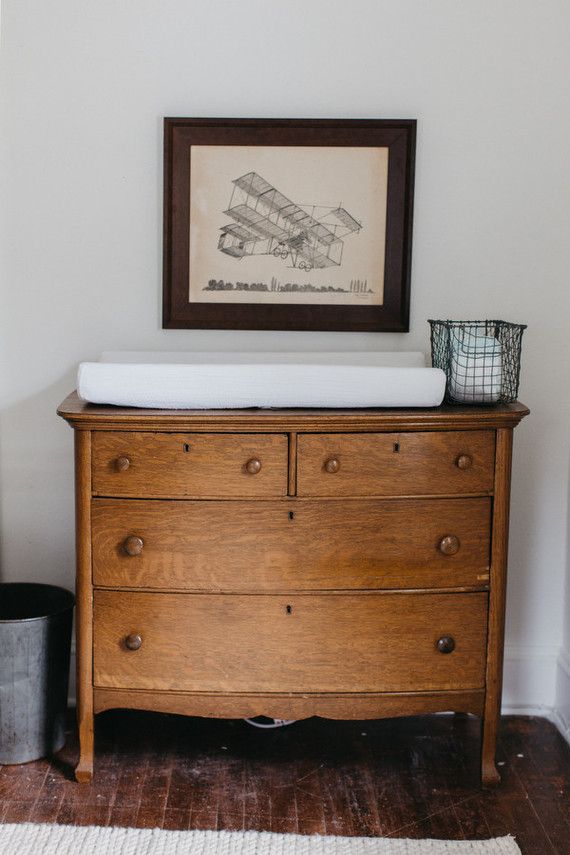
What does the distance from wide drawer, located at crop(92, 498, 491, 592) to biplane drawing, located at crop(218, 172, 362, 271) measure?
0.81 meters

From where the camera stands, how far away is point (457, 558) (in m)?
2.29

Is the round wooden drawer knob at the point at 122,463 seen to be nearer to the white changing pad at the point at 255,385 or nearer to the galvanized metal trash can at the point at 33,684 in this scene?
the white changing pad at the point at 255,385

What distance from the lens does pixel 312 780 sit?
2377 millimetres

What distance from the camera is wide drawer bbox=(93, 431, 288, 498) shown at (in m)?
2.20

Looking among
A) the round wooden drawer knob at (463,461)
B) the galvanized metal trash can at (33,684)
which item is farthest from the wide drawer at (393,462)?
the galvanized metal trash can at (33,684)

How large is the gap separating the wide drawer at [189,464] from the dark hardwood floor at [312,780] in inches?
29.9

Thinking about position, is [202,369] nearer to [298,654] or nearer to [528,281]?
[298,654]

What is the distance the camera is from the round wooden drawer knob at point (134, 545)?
2213 millimetres

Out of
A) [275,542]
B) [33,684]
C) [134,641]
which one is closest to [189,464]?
[275,542]

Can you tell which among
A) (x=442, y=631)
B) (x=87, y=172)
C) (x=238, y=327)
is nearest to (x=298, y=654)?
(x=442, y=631)

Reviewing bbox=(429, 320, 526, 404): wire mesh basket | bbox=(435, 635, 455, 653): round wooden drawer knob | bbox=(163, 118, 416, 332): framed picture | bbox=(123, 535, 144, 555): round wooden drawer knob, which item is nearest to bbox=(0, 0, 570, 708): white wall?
bbox=(163, 118, 416, 332): framed picture

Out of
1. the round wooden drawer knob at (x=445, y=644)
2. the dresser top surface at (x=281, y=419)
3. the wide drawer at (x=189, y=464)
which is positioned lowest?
the round wooden drawer knob at (x=445, y=644)

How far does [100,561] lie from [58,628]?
1.09 feet

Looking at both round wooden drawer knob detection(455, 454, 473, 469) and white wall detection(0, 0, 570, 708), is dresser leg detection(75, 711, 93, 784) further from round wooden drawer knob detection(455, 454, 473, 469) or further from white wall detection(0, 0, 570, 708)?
round wooden drawer knob detection(455, 454, 473, 469)
